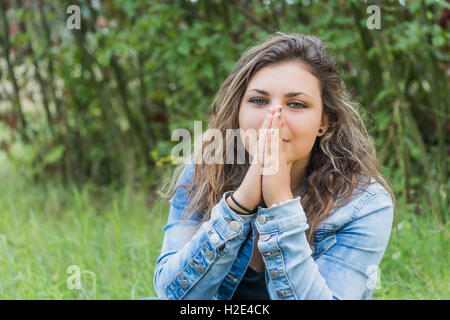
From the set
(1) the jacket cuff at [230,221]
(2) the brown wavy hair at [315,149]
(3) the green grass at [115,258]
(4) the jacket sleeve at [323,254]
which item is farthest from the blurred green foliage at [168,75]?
(1) the jacket cuff at [230,221]

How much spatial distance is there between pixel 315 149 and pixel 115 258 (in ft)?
4.60

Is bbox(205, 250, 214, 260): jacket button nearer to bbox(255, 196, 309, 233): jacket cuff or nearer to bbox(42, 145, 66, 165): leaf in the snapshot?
bbox(255, 196, 309, 233): jacket cuff

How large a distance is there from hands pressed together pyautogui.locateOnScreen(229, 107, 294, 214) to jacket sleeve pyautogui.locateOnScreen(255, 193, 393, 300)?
4cm

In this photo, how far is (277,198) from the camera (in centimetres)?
133

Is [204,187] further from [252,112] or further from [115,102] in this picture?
[115,102]

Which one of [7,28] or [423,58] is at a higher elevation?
[7,28]

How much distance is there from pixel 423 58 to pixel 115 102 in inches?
103

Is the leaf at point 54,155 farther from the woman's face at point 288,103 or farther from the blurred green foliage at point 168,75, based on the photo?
the woman's face at point 288,103

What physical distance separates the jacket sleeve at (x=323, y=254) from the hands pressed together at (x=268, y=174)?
36mm

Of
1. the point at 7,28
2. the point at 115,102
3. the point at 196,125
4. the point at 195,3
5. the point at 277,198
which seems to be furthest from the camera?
Result: the point at 115,102

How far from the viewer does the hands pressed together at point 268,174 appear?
1.33 metres

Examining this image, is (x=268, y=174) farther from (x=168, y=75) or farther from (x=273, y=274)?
(x=168, y=75)

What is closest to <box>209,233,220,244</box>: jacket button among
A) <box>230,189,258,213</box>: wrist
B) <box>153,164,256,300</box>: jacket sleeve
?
<box>153,164,256,300</box>: jacket sleeve

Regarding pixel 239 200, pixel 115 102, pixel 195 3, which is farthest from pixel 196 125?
pixel 239 200
